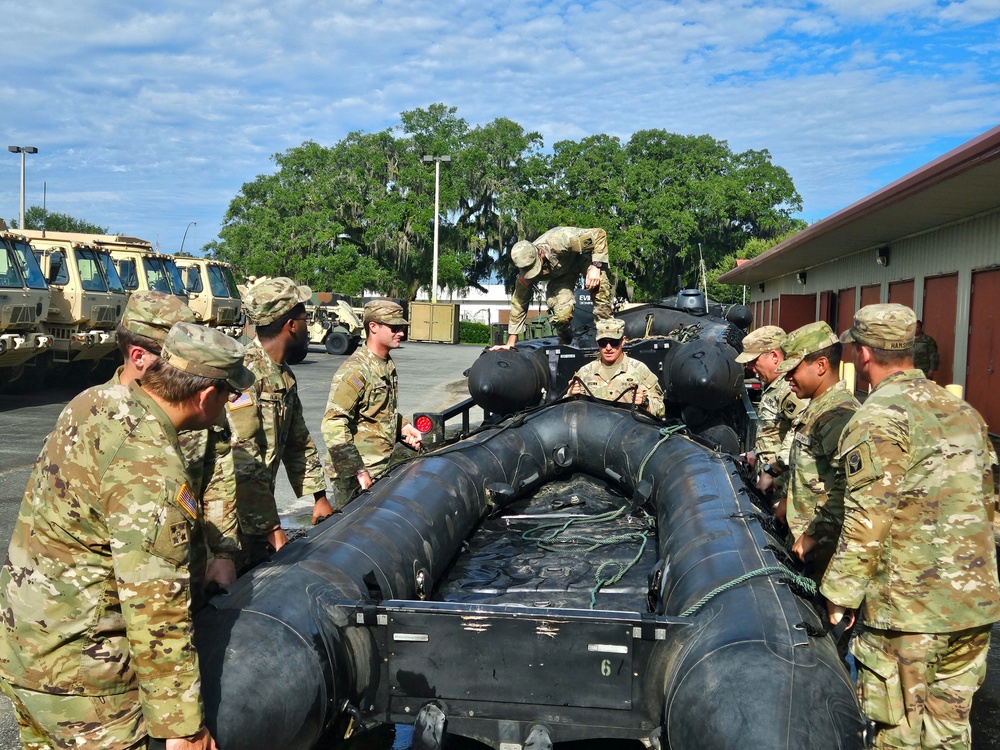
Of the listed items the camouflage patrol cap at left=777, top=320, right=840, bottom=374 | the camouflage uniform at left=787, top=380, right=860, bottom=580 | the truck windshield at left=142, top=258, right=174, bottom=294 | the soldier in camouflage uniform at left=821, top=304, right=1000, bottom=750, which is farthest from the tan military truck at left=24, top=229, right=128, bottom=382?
the soldier in camouflage uniform at left=821, top=304, right=1000, bottom=750

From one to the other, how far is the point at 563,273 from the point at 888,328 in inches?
211

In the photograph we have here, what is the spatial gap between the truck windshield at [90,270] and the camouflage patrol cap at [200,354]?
15.1 metres

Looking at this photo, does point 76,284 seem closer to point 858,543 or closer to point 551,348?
point 551,348

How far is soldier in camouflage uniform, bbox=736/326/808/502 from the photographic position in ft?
14.9

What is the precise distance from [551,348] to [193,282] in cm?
1571

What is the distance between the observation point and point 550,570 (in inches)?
191

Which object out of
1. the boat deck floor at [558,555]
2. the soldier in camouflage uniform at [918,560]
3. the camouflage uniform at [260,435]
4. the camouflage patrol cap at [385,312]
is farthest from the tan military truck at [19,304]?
the soldier in camouflage uniform at [918,560]

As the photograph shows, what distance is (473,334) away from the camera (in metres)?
40.4

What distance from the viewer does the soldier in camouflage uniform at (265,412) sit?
155 inches

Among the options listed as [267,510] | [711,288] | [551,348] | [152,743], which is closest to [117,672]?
[152,743]

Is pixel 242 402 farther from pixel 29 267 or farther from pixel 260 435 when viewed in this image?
pixel 29 267

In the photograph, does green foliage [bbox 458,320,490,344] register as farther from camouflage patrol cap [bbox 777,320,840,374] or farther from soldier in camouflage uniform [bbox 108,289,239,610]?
soldier in camouflage uniform [bbox 108,289,239,610]

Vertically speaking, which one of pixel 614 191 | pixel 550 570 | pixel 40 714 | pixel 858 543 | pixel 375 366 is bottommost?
pixel 550 570

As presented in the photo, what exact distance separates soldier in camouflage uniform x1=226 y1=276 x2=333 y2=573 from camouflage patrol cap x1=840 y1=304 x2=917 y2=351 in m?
2.36
